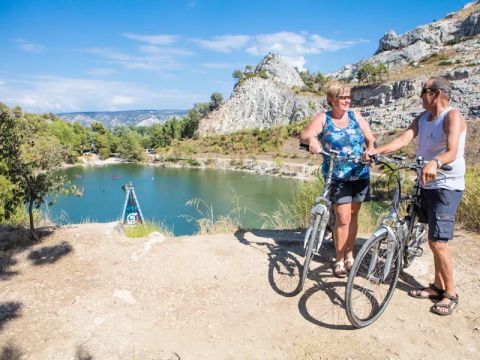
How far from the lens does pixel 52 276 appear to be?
3445 millimetres

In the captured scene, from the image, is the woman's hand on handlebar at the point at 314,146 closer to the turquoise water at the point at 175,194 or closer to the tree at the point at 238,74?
the turquoise water at the point at 175,194

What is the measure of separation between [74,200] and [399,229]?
34.9m

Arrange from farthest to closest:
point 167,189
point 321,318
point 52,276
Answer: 1. point 167,189
2. point 52,276
3. point 321,318

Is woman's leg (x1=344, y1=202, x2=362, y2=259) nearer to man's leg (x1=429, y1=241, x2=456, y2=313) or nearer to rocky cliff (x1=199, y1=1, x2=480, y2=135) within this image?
man's leg (x1=429, y1=241, x2=456, y2=313)

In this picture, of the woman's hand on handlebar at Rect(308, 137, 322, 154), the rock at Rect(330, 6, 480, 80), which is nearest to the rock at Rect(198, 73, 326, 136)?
the rock at Rect(330, 6, 480, 80)

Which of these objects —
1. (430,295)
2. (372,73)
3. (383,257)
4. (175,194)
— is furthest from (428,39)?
(383,257)

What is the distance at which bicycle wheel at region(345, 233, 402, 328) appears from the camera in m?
2.53

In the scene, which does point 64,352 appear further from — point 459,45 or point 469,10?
Answer: point 469,10

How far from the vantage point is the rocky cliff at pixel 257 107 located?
76.8m

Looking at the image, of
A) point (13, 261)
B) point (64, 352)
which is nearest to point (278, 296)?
point (64, 352)

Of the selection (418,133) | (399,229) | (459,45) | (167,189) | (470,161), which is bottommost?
(167,189)

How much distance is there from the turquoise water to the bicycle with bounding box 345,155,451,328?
1704 centimetres

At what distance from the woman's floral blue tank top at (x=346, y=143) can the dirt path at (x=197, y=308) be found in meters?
0.94

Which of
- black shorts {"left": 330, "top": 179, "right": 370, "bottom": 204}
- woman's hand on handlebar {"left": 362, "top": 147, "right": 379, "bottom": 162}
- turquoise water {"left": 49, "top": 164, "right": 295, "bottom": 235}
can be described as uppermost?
woman's hand on handlebar {"left": 362, "top": 147, "right": 379, "bottom": 162}
